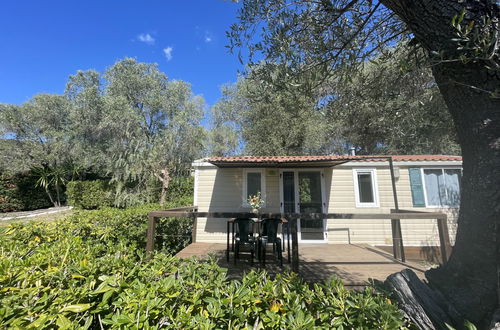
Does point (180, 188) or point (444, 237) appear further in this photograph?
point (180, 188)

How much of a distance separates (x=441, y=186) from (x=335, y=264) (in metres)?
5.23

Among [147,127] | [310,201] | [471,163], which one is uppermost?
[147,127]

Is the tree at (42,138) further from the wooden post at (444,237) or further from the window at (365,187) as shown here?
the wooden post at (444,237)

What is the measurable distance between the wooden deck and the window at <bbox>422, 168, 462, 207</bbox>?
299 cm

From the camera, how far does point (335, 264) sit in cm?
461

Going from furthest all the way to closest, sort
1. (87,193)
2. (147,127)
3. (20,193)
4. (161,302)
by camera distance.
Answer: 1. (87,193)
2. (147,127)
3. (20,193)
4. (161,302)

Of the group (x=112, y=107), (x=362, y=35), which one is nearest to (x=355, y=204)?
(x=362, y=35)

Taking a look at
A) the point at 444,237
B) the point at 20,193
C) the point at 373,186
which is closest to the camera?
the point at 444,237

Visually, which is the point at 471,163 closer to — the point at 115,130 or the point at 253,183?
the point at 253,183

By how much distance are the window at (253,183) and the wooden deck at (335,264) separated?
2098 millimetres

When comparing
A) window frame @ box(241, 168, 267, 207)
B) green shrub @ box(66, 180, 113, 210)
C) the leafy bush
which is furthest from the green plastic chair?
the leafy bush

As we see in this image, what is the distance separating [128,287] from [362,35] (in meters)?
4.71

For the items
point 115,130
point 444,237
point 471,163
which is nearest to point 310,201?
point 444,237

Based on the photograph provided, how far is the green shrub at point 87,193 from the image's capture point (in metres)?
15.3
